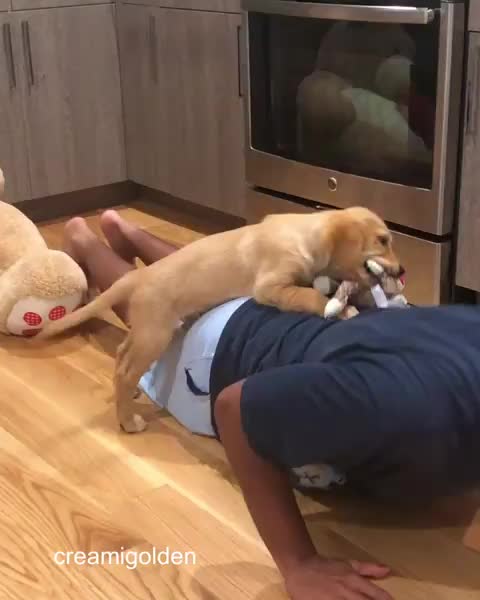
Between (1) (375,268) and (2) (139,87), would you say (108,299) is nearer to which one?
(1) (375,268)

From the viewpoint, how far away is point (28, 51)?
2.98m

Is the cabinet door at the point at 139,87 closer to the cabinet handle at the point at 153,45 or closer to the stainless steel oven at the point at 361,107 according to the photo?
the cabinet handle at the point at 153,45

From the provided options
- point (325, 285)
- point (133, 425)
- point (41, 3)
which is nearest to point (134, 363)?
point (133, 425)

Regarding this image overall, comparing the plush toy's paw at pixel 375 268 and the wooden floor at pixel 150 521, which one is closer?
the wooden floor at pixel 150 521

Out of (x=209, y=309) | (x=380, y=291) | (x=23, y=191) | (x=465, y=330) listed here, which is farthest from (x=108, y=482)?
(x=23, y=191)

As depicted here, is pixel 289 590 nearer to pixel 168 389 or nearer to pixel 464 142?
pixel 168 389

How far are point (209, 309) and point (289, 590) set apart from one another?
595 millimetres

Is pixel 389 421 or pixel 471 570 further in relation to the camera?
pixel 471 570

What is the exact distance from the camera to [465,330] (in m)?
1.18

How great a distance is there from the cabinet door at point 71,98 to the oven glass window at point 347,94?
847 millimetres

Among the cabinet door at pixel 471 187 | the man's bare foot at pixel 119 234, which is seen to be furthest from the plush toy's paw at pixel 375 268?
Result: the man's bare foot at pixel 119 234

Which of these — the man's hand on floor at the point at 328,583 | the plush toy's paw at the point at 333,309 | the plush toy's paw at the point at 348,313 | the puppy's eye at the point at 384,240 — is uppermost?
the puppy's eye at the point at 384,240

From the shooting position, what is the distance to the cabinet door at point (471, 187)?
1990 mm

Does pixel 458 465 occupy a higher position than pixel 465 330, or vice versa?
pixel 465 330
